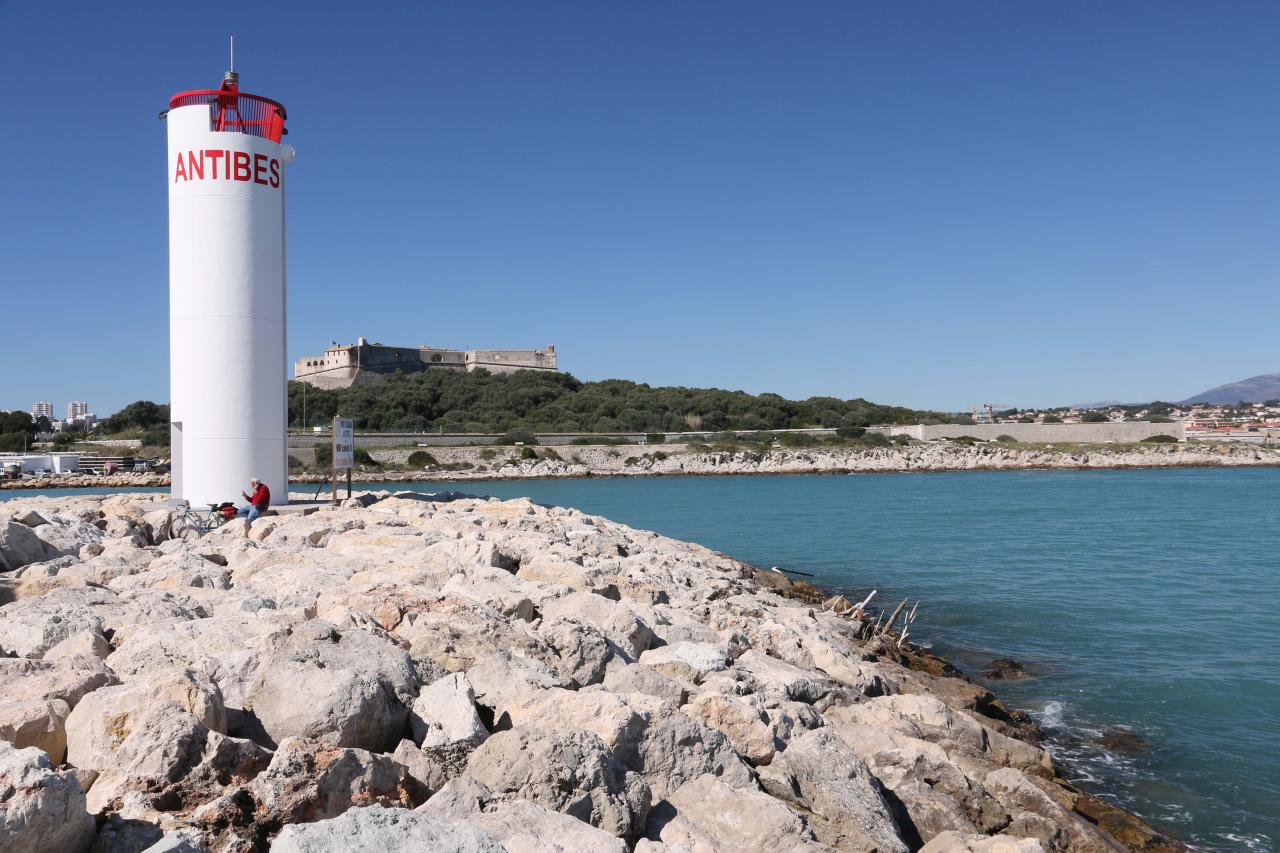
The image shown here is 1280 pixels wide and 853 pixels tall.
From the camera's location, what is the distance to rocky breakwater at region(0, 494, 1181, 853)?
10.3ft

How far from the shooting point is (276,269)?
1272cm

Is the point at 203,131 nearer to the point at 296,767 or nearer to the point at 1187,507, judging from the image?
the point at 296,767

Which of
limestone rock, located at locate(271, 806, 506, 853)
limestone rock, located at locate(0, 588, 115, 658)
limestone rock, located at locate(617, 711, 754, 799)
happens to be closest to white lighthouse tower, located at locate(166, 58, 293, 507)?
limestone rock, located at locate(0, 588, 115, 658)

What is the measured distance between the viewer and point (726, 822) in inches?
148

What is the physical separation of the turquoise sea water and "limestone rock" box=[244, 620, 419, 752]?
541 centimetres

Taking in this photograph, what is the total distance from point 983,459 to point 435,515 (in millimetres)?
54133

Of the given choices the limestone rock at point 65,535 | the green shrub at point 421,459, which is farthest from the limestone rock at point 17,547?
the green shrub at point 421,459

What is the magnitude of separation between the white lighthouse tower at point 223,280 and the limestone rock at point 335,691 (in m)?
9.06

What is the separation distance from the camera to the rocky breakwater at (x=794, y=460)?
5358 cm

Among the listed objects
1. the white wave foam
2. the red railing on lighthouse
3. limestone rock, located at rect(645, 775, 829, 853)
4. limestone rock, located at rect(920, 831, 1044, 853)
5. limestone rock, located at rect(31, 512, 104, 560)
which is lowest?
the white wave foam

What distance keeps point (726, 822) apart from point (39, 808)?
7.94 feet

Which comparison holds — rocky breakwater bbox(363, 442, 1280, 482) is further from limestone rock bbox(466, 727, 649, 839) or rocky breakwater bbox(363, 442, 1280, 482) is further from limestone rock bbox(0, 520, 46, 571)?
limestone rock bbox(466, 727, 649, 839)

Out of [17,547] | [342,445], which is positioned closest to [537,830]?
[17,547]

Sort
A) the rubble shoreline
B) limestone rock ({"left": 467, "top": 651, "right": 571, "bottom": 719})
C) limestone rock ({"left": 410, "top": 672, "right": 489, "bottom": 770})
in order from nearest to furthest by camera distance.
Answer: limestone rock ({"left": 410, "top": 672, "right": 489, "bottom": 770})
limestone rock ({"left": 467, "top": 651, "right": 571, "bottom": 719})
the rubble shoreline
